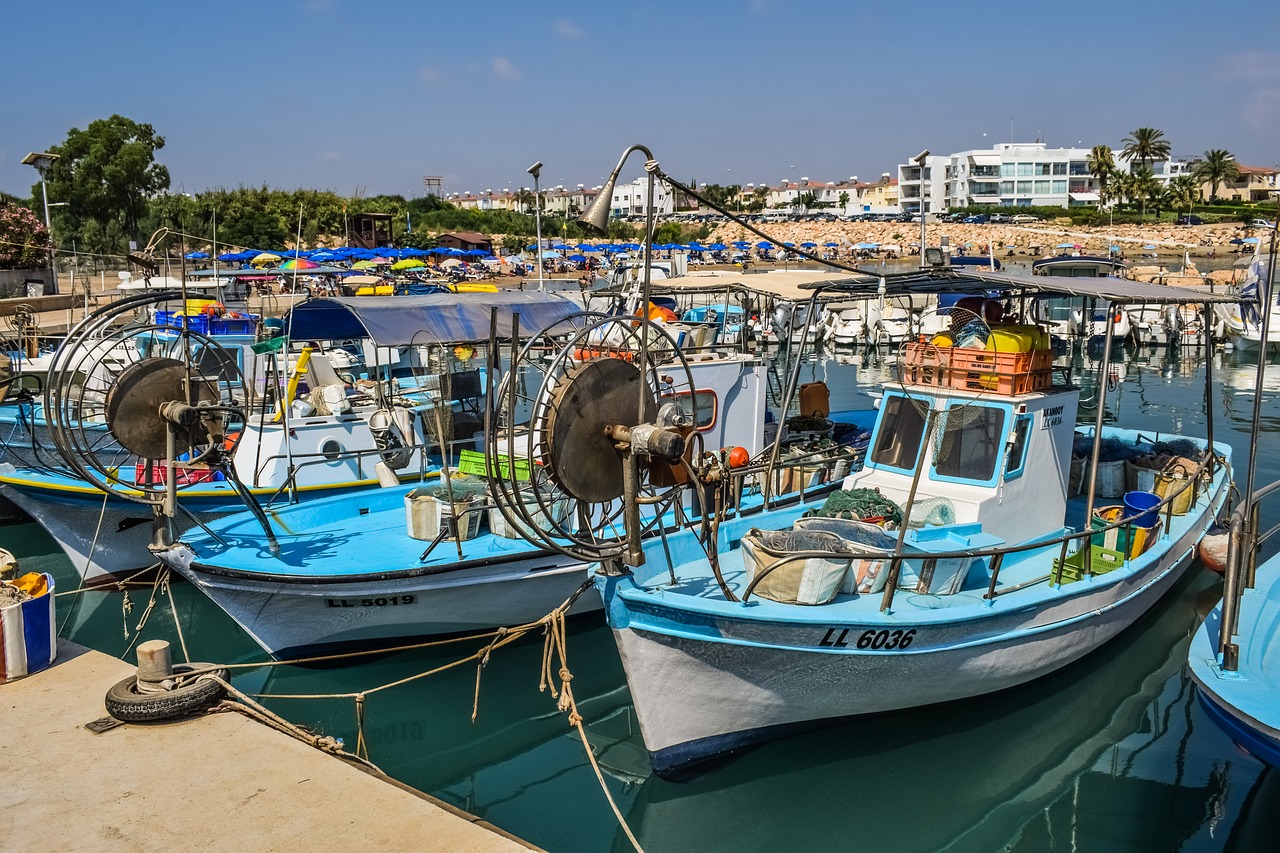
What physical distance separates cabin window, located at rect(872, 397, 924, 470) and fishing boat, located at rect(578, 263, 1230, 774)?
16mm

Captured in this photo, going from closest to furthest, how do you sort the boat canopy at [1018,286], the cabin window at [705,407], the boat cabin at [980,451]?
1. the boat canopy at [1018,286]
2. the boat cabin at [980,451]
3. the cabin window at [705,407]

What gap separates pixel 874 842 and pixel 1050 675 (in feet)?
10.0

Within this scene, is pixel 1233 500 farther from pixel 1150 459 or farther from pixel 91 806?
pixel 91 806

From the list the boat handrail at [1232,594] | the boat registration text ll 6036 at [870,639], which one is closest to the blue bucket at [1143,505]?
the boat handrail at [1232,594]

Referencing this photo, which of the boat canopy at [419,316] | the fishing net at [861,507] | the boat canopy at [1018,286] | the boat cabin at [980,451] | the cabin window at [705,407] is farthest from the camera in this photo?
the boat canopy at [419,316]

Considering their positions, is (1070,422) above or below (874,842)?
above

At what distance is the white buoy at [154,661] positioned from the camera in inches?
301

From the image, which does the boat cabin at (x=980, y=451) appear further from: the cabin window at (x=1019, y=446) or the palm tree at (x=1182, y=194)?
the palm tree at (x=1182, y=194)

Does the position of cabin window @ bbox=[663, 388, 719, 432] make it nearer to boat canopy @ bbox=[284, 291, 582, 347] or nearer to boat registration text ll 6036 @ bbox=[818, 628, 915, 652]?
boat canopy @ bbox=[284, 291, 582, 347]

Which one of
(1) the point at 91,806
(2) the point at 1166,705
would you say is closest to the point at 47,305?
(1) the point at 91,806

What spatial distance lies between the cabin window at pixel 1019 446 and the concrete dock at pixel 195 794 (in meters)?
6.39

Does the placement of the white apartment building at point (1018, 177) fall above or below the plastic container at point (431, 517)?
above

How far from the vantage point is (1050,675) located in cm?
989

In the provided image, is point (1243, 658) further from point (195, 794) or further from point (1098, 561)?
point (195, 794)
